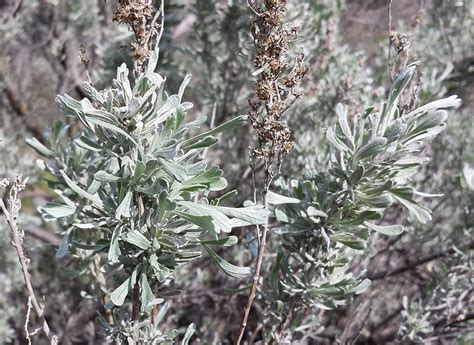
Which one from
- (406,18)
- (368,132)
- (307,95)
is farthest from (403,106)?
(406,18)

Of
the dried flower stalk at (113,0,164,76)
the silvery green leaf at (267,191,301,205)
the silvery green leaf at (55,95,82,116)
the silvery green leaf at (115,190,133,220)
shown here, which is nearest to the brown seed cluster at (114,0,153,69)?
the dried flower stalk at (113,0,164,76)

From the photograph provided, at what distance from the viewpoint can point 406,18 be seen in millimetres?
5102

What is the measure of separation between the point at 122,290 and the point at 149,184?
212 millimetres

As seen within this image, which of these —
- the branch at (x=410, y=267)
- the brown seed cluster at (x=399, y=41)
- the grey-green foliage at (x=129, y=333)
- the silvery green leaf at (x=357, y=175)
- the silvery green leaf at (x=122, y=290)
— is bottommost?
the branch at (x=410, y=267)

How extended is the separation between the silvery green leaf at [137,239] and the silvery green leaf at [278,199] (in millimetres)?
327

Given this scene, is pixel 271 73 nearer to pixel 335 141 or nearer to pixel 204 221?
pixel 335 141

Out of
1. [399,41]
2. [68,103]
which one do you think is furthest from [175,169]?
[399,41]

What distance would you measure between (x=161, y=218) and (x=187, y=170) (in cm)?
12

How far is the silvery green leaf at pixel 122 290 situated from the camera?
1026 millimetres

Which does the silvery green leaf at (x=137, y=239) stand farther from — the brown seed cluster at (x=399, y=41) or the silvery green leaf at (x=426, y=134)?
the brown seed cluster at (x=399, y=41)

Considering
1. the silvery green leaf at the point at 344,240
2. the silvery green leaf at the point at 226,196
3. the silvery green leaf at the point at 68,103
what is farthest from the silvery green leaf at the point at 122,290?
the silvery green leaf at the point at 344,240

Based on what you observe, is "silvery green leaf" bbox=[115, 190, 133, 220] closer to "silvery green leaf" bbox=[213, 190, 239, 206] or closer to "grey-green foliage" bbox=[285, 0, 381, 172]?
"silvery green leaf" bbox=[213, 190, 239, 206]

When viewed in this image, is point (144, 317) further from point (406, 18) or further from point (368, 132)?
point (406, 18)

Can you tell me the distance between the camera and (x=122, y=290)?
1.05 m
